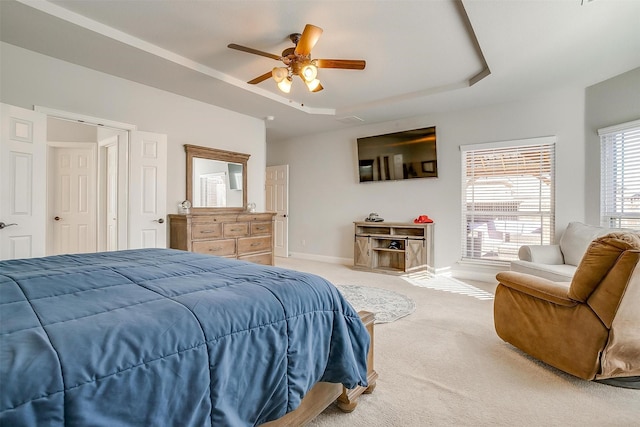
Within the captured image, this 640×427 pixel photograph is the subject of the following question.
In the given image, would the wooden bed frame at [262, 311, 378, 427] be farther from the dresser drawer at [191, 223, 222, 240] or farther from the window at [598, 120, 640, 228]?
the window at [598, 120, 640, 228]

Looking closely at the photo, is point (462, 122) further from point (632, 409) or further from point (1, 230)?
point (1, 230)

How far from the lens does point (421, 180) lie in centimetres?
534

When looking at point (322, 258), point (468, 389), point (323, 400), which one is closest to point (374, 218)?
point (322, 258)

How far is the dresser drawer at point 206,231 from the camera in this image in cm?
404

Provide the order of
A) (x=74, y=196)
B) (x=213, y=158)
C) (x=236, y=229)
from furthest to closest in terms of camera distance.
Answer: (x=74, y=196)
(x=213, y=158)
(x=236, y=229)

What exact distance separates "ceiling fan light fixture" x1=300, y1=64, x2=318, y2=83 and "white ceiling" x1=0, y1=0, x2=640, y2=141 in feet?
1.18

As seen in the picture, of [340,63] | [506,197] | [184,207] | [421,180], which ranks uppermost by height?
[340,63]

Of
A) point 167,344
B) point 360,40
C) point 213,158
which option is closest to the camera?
point 167,344

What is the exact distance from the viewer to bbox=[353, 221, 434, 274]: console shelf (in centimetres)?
505

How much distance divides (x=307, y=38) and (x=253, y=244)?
119 inches

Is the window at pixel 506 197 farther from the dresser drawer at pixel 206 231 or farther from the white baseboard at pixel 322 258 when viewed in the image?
the dresser drawer at pixel 206 231

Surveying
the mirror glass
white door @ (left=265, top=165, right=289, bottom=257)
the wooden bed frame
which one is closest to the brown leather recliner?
the wooden bed frame

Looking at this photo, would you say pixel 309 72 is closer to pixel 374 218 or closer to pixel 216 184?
pixel 216 184

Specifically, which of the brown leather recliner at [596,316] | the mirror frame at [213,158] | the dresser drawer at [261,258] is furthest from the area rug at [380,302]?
the mirror frame at [213,158]
